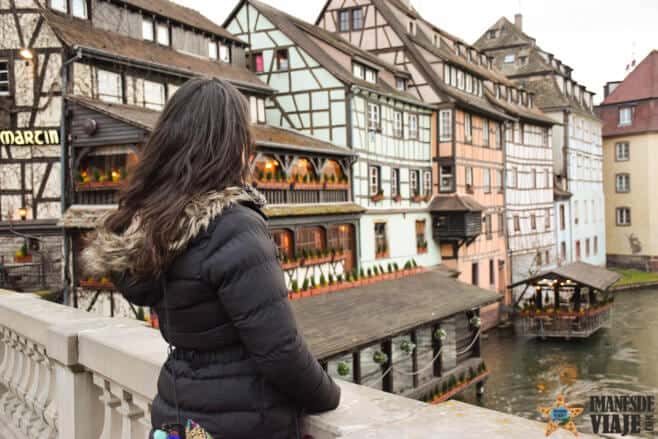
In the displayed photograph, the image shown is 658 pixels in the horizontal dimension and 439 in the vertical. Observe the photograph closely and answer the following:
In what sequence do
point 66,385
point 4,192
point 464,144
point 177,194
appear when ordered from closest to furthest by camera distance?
point 177,194 < point 66,385 < point 4,192 < point 464,144

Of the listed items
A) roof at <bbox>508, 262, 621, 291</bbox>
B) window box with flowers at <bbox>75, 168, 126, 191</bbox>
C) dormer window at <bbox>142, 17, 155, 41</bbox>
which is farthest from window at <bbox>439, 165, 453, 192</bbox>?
window box with flowers at <bbox>75, 168, 126, 191</bbox>

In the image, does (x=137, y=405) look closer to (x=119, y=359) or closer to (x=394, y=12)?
(x=119, y=359)

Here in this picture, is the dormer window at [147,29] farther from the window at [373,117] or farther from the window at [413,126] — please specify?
the window at [413,126]

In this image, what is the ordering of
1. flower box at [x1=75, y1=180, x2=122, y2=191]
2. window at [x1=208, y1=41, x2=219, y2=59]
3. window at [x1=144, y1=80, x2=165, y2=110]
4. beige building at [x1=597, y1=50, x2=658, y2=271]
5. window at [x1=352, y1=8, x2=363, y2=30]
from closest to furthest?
flower box at [x1=75, y1=180, x2=122, y2=191] → window at [x1=144, y1=80, x2=165, y2=110] → window at [x1=208, y1=41, x2=219, y2=59] → window at [x1=352, y1=8, x2=363, y2=30] → beige building at [x1=597, y1=50, x2=658, y2=271]

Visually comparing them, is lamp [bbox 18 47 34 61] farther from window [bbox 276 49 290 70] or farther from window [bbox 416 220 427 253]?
window [bbox 416 220 427 253]

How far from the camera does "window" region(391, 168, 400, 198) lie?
26156 mm

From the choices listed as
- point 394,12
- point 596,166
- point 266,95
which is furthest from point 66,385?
point 596,166

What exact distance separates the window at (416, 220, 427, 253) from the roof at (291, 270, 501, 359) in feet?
15.2

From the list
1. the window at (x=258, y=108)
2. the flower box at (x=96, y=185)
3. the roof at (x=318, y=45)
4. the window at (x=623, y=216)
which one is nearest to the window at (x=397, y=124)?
the roof at (x=318, y=45)

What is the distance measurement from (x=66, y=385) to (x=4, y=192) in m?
16.7

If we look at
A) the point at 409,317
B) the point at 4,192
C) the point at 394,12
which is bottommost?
the point at 409,317

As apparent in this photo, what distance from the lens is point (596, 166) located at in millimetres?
47906

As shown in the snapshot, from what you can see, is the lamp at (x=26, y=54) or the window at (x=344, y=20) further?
the window at (x=344, y=20)

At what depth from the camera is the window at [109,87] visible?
58.9 ft
